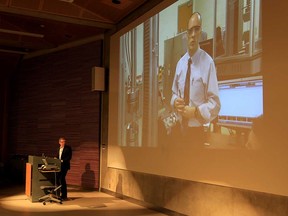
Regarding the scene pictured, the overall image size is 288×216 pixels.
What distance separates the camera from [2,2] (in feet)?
26.1

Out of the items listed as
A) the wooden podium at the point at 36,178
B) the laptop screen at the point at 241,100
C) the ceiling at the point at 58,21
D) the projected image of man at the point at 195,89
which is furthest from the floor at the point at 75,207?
the ceiling at the point at 58,21

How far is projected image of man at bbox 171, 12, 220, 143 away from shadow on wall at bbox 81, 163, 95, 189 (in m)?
4.19

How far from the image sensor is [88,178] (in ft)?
32.1

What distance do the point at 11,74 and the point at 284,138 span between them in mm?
11083

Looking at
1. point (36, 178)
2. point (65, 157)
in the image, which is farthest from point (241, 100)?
point (36, 178)

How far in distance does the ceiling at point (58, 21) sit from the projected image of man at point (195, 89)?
158 centimetres

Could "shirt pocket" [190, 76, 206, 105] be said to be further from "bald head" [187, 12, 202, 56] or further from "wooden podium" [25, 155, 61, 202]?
"wooden podium" [25, 155, 61, 202]

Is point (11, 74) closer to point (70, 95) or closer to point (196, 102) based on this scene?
point (70, 95)

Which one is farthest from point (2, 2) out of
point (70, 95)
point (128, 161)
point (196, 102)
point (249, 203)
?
point (249, 203)

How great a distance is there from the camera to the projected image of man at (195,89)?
5.50m

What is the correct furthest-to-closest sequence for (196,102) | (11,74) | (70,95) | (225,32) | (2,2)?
(11,74) → (70,95) → (2,2) → (196,102) → (225,32)

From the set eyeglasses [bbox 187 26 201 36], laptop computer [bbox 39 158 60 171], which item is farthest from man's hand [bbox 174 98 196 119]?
laptop computer [bbox 39 158 60 171]

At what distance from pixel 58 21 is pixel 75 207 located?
13.7 ft

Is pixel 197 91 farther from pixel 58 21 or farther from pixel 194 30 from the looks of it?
pixel 58 21
